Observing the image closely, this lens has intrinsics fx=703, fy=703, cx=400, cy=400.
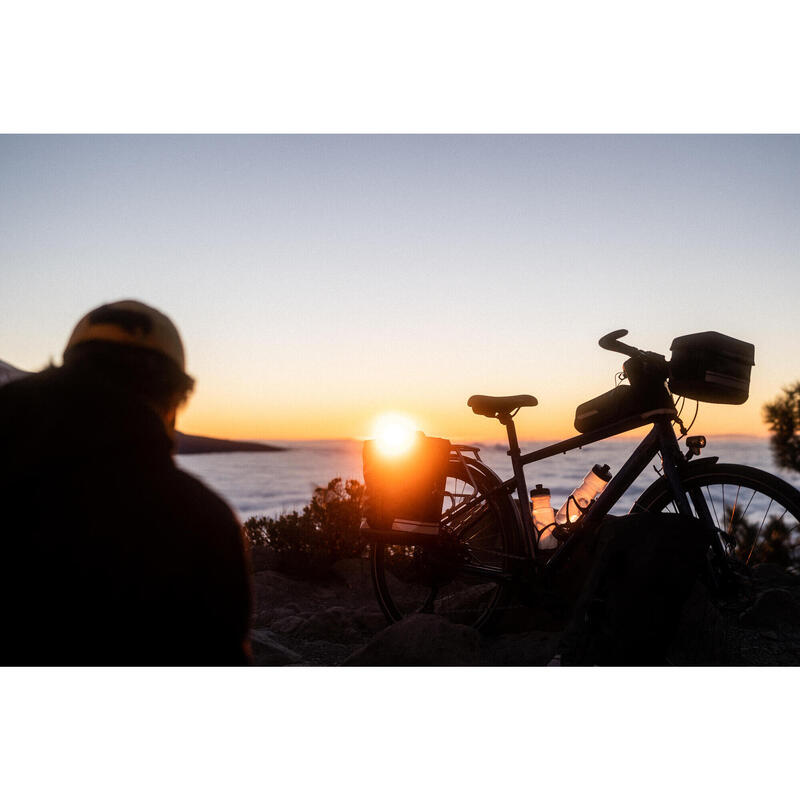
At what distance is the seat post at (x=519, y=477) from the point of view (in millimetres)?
3717

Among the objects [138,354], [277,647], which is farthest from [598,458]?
[138,354]

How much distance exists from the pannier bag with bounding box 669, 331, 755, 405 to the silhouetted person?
240 centimetres

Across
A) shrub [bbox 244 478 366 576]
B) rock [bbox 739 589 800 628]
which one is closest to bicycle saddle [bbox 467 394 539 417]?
rock [bbox 739 589 800 628]

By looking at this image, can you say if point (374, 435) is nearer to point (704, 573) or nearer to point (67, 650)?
point (704, 573)

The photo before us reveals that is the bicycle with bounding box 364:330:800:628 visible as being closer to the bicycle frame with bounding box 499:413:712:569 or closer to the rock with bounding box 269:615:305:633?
the bicycle frame with bounding box 499:413:712:569

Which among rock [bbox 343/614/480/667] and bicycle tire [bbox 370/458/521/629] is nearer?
rock [bbox 343/614/480/667]

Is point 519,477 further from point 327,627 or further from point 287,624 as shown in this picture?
point 287,624

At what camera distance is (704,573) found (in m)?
3.04

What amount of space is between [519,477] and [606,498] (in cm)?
47

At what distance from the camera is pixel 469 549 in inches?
155

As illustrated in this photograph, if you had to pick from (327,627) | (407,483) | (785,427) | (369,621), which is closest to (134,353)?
(407,483)

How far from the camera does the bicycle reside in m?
3.15

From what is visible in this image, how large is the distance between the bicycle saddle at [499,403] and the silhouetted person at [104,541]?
7.27 feet

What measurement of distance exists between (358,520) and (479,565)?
2.34 meters
